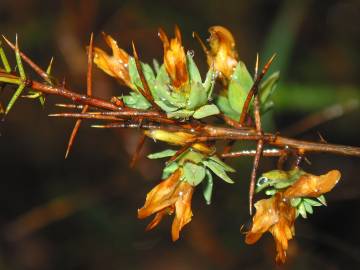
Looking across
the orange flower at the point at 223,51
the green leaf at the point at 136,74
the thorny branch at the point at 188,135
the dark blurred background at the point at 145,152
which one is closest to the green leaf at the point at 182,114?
the thorny branch at the point at 188,135

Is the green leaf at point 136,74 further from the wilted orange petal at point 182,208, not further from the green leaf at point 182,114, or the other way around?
the wilted orange petal at point 182,208

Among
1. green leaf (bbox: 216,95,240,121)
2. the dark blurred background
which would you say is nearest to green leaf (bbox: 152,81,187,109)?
green leaf (bbox: 216,95,240,121)

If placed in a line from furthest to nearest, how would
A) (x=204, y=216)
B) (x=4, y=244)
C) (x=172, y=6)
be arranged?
(x=172, y=6) → (x=4, y=244) → (x=204, y=216)

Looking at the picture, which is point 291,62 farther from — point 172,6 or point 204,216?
point 204,216

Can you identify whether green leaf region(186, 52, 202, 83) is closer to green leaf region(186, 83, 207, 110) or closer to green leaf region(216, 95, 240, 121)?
green leaf region(186, 83, 207, 110)

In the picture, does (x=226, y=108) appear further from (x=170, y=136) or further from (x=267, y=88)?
(x=170, y=136)

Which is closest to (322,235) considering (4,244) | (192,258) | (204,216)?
(204,216)
